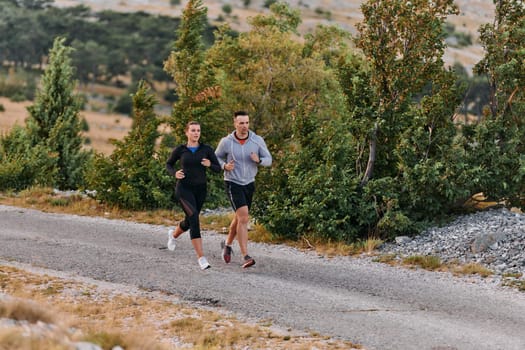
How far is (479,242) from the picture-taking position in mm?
11266

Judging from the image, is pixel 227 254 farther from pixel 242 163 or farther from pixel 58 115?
pixel 58 115

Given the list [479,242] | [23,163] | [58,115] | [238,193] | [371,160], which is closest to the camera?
[238,193]

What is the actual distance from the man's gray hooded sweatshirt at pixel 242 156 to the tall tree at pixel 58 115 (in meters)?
13.3

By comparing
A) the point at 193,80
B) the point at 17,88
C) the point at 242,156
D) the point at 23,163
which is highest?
the point at 193,80

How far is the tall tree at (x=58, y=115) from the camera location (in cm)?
2259

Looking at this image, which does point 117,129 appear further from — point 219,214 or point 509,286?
point 509,286

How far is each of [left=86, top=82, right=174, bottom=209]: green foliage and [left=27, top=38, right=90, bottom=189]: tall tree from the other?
6443mm

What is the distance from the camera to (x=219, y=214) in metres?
16.3

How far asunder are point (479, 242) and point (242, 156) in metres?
4.46

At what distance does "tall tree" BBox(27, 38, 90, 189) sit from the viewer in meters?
22.6

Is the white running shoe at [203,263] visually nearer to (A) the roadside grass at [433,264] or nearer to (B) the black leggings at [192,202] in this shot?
(B) the black leggings at [192,202]

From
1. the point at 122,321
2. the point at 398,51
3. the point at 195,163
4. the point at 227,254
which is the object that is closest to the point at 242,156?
the point at 195,163

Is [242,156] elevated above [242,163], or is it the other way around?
[242,156]

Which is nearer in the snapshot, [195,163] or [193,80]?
[195,163]
